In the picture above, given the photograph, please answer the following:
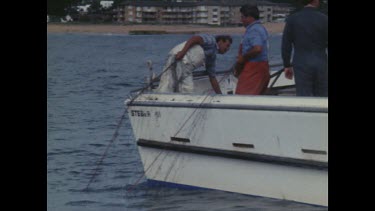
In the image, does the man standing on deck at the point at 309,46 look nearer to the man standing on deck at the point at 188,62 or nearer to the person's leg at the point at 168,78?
the man standing on deck at the point at 188,62

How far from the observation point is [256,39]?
Answer: 611cm

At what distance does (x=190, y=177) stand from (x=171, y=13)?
1195 millimetres

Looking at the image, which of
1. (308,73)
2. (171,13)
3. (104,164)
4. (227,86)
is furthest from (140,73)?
(308,73)

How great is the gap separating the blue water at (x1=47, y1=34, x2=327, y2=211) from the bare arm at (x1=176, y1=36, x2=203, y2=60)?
0.06 meters

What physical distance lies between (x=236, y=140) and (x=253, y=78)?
1.43 ft

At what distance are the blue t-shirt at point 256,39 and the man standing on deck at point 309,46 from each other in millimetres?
179

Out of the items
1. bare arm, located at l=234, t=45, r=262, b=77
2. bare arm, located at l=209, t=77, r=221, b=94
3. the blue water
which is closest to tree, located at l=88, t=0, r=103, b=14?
the blue water

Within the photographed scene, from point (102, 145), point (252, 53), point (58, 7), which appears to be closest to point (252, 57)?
point (252, 53)

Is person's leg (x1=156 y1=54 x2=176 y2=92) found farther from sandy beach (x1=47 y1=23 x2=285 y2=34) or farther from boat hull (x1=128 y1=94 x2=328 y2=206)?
sandy beach (x1=47 y1=23 x2=285 y2=34)

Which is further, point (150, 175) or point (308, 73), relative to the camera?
point (150, 175)

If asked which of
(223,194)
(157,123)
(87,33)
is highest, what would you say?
(87,33)
